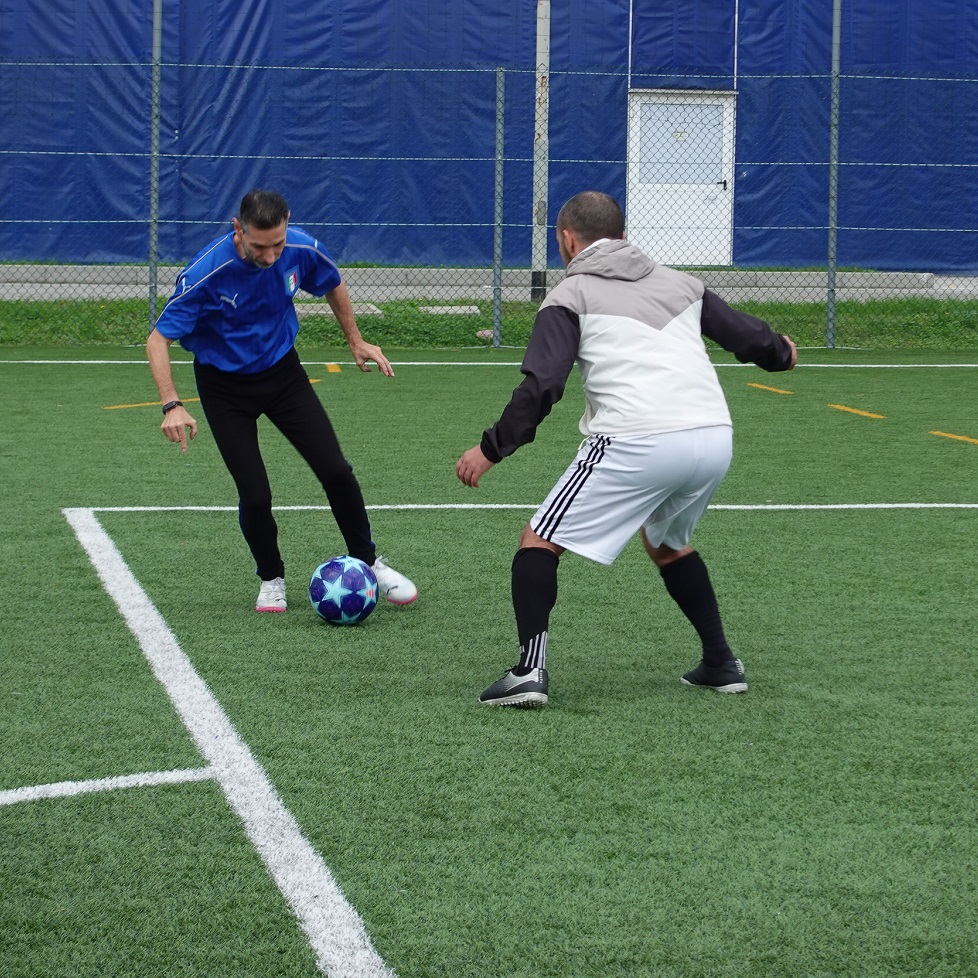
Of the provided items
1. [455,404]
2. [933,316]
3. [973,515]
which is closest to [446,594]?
[973,515]

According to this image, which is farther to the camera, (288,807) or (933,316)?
(933,316)

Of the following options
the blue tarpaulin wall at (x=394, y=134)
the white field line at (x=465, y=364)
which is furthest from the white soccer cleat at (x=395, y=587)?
the blue tarpaulin wall at (x=394, y=134)

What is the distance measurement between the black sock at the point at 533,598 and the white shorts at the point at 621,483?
79 mm

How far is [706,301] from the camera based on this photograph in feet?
14.8

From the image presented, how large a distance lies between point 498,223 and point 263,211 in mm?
10760

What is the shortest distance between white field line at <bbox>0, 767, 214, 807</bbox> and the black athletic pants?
1925 mm

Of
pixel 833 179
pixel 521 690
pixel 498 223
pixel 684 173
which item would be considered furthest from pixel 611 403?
pixel 684 173

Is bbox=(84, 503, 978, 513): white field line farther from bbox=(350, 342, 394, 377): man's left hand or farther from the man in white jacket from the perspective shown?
the man in white jacket

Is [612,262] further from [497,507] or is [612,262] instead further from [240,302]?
[497,507]

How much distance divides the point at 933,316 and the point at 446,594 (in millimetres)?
13185

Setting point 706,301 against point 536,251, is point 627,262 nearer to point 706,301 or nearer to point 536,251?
point 706,301

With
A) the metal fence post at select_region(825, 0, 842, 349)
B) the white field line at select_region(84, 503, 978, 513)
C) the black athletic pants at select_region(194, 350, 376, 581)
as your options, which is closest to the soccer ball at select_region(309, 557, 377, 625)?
the black athletic pants at select_region(194, 350, 376, 581)

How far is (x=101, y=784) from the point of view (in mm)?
3830

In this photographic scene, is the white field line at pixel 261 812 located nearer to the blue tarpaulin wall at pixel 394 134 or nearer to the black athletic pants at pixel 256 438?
the black athletic pants at pixel 256 438
